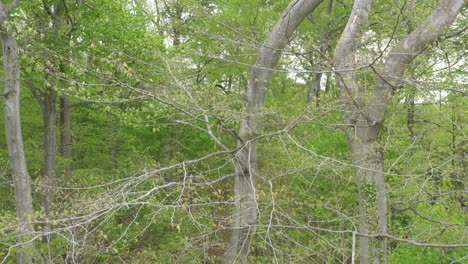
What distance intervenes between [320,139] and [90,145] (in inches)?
304

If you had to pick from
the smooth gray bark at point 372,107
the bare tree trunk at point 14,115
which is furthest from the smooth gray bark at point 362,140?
the bare tree trunk at point 14,115

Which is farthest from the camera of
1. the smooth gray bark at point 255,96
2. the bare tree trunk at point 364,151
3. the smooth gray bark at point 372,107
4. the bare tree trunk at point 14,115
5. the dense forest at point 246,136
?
the bare tree trunk at point 14,115

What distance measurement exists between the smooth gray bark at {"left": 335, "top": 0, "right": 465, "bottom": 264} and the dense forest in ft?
0.09

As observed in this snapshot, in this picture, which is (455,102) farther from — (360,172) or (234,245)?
(234,245)

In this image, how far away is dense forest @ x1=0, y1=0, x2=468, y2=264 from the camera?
488cm

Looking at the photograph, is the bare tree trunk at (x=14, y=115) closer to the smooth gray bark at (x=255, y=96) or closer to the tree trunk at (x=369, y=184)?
the smooth gray bark at (x=255, y=96)

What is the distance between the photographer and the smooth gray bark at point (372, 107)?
524cm

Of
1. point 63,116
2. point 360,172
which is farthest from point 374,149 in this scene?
point 63,116

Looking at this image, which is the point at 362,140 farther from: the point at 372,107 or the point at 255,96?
the point at 255,96

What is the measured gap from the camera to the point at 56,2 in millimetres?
9172

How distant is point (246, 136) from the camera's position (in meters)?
6.35

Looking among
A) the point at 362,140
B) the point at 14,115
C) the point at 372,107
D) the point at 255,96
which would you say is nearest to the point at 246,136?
the point at 255,96

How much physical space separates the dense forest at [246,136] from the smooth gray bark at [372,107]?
3cm

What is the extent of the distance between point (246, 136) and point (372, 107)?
199 centimetres
